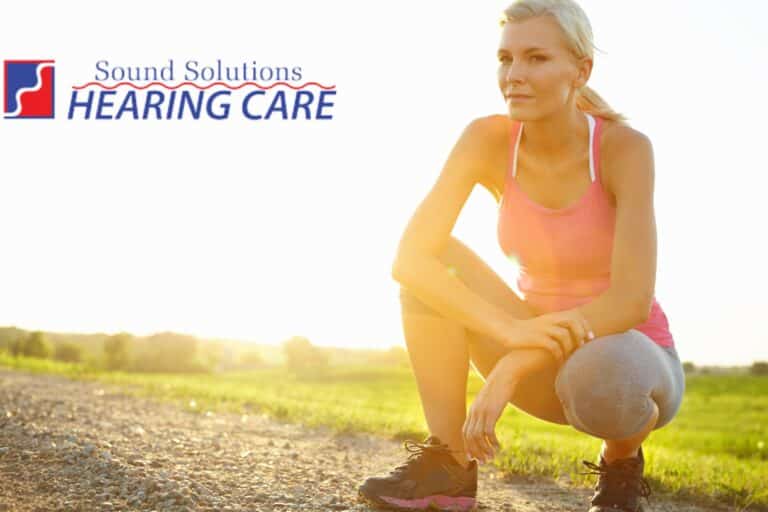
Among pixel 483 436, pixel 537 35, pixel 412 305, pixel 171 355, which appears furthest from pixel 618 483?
pixel 171 355

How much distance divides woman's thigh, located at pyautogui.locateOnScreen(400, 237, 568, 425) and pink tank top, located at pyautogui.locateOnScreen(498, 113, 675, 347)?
17 centimetres

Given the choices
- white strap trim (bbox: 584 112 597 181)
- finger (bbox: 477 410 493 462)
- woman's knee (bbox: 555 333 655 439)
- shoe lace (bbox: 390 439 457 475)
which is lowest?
shoe lace (bbox: 390 439 457 475)

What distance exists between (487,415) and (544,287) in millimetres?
807

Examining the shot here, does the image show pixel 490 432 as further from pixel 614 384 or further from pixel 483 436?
pixel 614 384

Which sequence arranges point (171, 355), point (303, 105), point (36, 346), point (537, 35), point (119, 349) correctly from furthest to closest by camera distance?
point (171, 355) < point (119, 349) < point (36, 346) < point (303, 105) < point (537, 35)

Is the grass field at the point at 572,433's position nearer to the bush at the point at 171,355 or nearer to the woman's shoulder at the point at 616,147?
the woman's shoulder at the point at 616,147

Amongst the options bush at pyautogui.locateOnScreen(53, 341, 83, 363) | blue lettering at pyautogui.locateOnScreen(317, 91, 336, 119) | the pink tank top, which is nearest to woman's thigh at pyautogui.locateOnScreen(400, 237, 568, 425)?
the pink tank top

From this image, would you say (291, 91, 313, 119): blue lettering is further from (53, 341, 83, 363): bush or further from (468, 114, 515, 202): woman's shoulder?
(53, 341, 83, 363): bush

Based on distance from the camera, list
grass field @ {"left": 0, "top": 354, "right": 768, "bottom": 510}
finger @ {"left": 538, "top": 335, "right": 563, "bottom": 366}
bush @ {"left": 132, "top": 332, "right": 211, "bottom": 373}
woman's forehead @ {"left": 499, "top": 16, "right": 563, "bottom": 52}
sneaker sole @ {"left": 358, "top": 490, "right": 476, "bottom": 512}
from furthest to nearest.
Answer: bush @ {"left": 132, "top": 332, "right": 211, "bottom": 373}, grass field @ {"left": 0, "top": 354, "right": 768, "bottom": 510}, sneaker sole @ {"left": 358, "top": 490, "right": 476, "bottom": 512}, woman's forehead @ {"left": 499, "top": 16, "right": 563, "bottom": 52}, finger @ {"left": 538, "top": 335, "right": 563, "bottom": 366}

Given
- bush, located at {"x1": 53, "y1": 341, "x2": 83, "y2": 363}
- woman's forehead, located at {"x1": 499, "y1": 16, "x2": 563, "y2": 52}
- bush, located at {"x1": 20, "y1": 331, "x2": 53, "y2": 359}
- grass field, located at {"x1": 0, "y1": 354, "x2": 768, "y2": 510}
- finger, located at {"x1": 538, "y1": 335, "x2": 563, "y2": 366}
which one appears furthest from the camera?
bush, located at {"x1": 53, "y1": 341, "x2": 83, "y2": 363}

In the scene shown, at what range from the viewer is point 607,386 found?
120 inches

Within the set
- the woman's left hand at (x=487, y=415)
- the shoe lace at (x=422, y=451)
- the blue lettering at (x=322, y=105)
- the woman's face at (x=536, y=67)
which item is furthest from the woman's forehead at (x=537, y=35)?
the blue lettering at (x=322, y=105)

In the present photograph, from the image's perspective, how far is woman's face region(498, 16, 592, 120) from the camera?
329cm

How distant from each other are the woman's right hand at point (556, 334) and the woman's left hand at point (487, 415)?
6.6 inches
